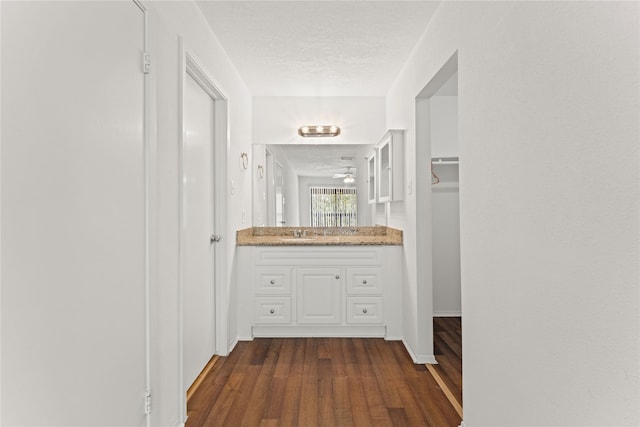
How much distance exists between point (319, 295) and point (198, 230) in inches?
53.7

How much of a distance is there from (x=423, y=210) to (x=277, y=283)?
4.86 ft

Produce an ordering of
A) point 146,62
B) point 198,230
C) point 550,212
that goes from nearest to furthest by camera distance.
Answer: point 550,212 → point 146,62 → point 198,230

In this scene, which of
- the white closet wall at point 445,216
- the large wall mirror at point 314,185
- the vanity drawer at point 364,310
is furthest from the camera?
the large wall mirror at point 314,185

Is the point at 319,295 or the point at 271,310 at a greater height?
the point at 319,295

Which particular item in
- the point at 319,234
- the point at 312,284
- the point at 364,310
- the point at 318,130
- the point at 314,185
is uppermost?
the point at 318,130

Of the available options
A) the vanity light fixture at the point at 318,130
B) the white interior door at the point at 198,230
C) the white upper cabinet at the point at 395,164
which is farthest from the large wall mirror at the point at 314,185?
the white interior door at the point at 198,230

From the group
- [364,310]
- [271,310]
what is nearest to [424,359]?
[364,310]

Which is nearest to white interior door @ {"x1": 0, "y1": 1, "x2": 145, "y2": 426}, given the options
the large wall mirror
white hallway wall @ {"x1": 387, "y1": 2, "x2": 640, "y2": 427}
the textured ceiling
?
the textured ceiling

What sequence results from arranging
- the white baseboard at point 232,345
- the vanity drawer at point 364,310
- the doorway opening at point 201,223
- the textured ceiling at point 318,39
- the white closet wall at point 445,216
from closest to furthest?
the doorway opening at point 201,223 < the textured ceiling at point 318,39 < the white baseboard at point 232,345 < the vanity drawer at point 364,310 < the white closet wall at point 445,216

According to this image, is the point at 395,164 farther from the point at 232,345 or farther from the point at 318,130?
the point at 232,345

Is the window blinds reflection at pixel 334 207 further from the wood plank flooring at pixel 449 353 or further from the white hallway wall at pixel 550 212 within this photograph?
the white hallway wall at pixel 550 212

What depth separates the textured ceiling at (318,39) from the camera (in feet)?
7.83

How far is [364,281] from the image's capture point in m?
3.50

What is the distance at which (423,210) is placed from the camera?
2.94 meters
